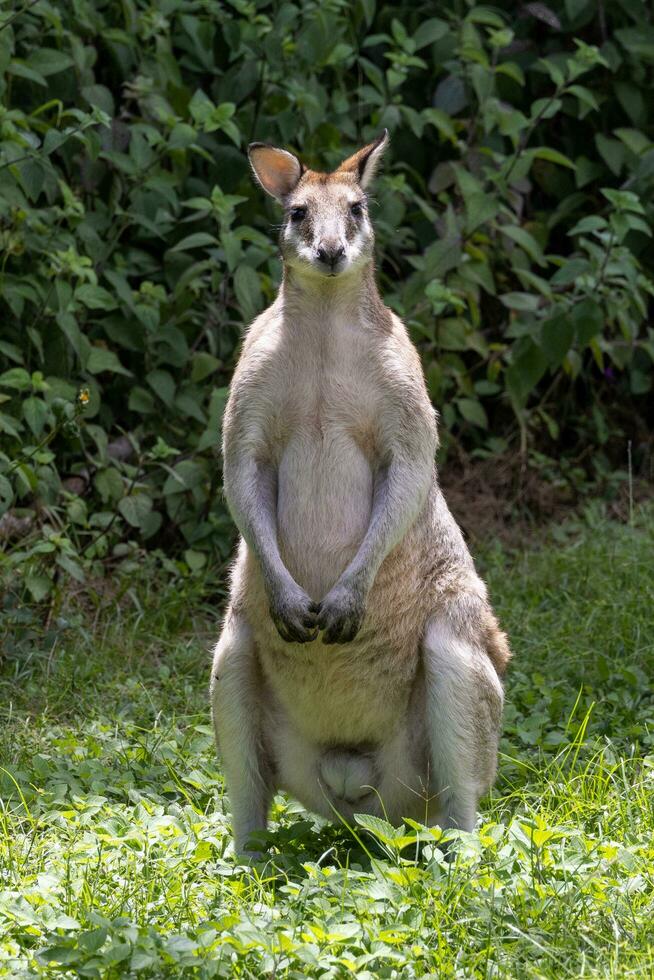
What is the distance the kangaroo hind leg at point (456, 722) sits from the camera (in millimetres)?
4359

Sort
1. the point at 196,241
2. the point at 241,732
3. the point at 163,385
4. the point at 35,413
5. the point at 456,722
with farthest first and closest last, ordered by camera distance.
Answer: the point at 163,385 < the point at 196,241 < the point at 35,413 < the point at 241,732 < the point at 456,722

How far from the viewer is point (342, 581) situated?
14.4 feet

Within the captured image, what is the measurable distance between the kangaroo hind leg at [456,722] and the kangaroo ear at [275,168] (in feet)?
5.27

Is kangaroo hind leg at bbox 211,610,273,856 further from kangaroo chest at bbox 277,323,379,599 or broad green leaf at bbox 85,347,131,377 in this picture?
broad green leaf at bbox 85,347,131,377

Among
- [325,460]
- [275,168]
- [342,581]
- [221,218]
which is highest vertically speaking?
[275,168]

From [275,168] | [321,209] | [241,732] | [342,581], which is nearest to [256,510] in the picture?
[342,581]

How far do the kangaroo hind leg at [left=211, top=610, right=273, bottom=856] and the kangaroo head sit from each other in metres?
1.23

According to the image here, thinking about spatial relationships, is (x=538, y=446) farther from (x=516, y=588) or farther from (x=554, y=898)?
(x=554, y=898)

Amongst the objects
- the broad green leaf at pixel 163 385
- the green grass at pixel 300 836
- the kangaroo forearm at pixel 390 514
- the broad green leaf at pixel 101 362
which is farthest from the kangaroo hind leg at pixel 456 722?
the broad green leaf at pixel 163 385

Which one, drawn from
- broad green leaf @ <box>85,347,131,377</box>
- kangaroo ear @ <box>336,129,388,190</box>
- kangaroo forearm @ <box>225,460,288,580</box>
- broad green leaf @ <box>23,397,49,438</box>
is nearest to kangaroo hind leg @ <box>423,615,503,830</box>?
kangaroo forearm @ <box>225,460,288,580</box>

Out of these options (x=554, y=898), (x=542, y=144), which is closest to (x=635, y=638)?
(x=554, y=898)

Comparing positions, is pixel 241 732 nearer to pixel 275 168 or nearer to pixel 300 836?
pixel 300 836

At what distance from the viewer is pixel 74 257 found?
20.6ft

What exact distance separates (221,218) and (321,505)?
102 inches
